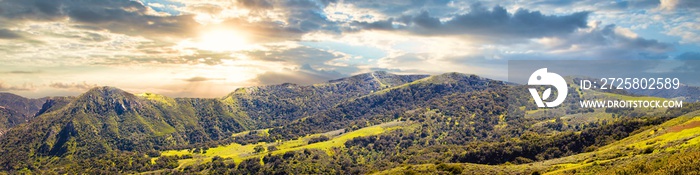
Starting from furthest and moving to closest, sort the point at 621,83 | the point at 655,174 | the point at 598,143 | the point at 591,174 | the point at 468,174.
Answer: the point at 598,143
the point at 621,83
the point at 468,174
the point at 591,174
the point at 655,174

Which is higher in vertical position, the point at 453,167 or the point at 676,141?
the point at 676,141

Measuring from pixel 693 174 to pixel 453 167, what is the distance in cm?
8399

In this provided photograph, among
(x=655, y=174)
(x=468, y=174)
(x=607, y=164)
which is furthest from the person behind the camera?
(x=468, y=174)

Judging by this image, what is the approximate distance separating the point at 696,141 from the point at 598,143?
91.6 metres

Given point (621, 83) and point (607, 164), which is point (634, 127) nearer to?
point (621, 83)

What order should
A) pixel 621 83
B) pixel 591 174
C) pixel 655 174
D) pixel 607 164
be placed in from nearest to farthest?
1. pixel 655 174
2. pixel 591 174
3. pixel 607 164
4. pixel 621 83

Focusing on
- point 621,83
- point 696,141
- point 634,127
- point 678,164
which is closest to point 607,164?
point 696,141

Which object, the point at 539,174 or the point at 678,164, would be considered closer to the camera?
the point at 678,164

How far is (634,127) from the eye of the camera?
194 m

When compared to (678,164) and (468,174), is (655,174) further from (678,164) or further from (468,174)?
(468,174)

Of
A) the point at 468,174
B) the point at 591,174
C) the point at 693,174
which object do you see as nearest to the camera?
the point at 693,174

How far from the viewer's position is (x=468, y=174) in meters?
140

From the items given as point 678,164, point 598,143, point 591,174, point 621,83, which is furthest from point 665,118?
point 678,164

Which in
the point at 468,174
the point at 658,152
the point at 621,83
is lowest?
the point at 468,174
